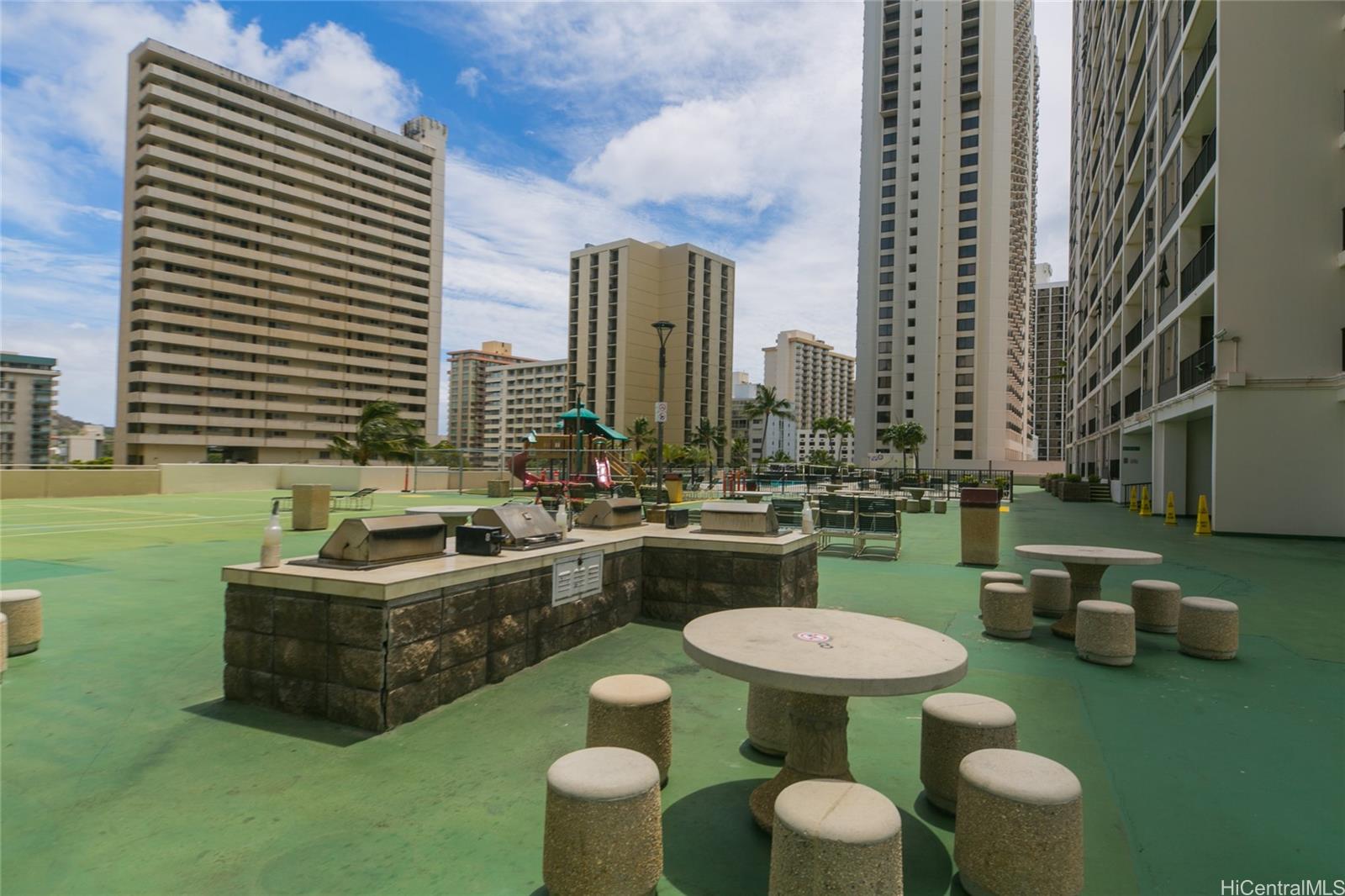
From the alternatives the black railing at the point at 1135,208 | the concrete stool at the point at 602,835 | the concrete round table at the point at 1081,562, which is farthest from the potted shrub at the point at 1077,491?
the concrete stool at the point at 602,835

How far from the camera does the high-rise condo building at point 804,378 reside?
184 meters

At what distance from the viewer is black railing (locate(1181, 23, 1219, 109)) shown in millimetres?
20906

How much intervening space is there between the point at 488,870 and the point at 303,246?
337 feet

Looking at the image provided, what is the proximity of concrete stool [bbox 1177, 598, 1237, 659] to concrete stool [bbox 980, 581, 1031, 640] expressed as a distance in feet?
4.50

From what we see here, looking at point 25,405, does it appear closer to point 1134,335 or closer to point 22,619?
point 22,619

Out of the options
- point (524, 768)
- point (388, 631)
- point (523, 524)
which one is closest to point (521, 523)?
point (523, 524)

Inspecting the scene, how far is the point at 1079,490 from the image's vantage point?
33.7 meters

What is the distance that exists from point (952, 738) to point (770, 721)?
1.10 m

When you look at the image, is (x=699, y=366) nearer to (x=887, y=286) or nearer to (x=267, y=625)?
(x=887, y=286)

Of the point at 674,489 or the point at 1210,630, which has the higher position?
the point at 674,489

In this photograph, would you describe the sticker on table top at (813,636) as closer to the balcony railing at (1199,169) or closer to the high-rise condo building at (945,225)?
the balcony railing at (1199,169)

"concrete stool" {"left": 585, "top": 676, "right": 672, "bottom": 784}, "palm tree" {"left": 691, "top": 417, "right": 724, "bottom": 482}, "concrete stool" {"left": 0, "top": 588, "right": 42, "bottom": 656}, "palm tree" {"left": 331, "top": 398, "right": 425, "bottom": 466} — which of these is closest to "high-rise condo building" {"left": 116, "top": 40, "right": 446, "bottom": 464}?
"palm tree" {"left": 331, "top": 398, "right": 425, "bottom": 466}

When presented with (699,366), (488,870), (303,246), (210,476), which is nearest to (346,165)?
(303,246)

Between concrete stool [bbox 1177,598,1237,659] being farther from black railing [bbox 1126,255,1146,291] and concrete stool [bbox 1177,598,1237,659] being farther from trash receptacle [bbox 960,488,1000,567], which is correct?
black railing [bbox 1126,255,1146,291]
